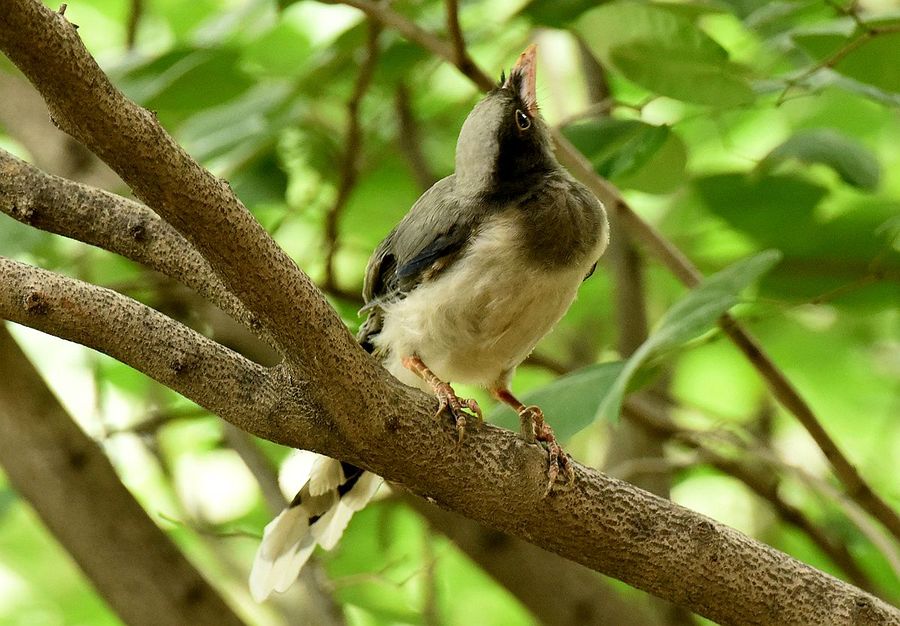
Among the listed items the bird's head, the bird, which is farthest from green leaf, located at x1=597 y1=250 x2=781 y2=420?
the bird's head

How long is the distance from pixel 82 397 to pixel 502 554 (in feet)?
5.47

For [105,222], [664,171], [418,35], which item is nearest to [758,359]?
[664,171]

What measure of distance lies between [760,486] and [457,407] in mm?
1529

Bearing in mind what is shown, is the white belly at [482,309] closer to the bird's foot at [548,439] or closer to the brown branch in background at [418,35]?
the bird's foot at [548,439]

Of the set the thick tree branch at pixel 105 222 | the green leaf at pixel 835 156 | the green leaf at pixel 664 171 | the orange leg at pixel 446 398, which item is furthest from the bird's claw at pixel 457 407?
the green leaf at pixel 835 156

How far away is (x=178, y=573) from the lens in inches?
106

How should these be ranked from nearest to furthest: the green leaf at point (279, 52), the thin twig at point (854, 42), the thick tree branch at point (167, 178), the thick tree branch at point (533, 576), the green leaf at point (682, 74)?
1. the thick tree branch at point (167, 178)
2. the thin twig at point (854, 42)
3. the green leaf at point (682, 74)
4. the thick tree branch at point (533, 576)
5. the green leaf at point (279, 52)

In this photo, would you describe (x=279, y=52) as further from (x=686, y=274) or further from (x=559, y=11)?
(x=686, y=274)

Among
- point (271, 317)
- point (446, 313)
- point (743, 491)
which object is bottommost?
point (743, 491)

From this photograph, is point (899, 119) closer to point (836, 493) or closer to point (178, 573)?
point (836, 493)

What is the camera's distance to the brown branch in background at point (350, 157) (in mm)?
2740

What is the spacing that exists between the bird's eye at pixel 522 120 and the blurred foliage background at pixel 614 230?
173 millimetres

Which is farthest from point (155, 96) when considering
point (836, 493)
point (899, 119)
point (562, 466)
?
point (899, 119)

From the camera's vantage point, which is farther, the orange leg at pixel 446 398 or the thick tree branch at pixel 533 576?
the thick tree branch at pixel 533 576
